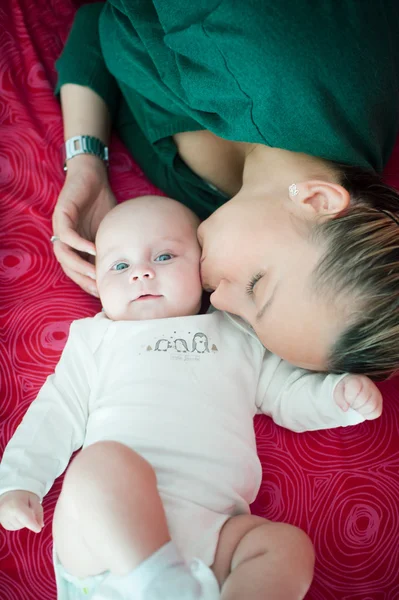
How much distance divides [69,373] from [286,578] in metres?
0.52

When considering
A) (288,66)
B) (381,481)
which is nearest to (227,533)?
(381,481)

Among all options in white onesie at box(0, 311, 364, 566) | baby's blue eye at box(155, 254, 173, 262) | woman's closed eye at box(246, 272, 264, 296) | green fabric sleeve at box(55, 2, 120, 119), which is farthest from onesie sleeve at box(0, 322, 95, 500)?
green fabric sleeve at box(55, 2, 120, 119)

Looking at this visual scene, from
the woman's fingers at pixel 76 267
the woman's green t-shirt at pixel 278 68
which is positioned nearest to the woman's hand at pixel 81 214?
the woman's fingers at pixel 76 267

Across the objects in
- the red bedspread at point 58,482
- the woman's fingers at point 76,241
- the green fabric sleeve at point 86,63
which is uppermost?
the green fabric sleeve at point 86,63

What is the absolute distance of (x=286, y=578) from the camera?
2.56 feet

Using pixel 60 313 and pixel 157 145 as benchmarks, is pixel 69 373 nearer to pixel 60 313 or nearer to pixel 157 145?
pixel 60 313

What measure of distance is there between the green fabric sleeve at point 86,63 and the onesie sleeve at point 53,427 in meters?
0.63

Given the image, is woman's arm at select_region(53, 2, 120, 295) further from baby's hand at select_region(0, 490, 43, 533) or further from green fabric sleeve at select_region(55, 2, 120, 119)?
baby's hand at select_region(0, 490, 43, 533)

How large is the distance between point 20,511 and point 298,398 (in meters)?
0.51

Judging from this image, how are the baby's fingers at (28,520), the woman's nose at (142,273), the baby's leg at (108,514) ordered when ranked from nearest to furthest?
the baby's leg at (108,514) → the baby's fingers at (28,520) → the woman's nose at (142,273)

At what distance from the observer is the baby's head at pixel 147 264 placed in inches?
42.8

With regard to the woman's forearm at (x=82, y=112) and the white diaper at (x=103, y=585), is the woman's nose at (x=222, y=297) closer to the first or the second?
the white diaper at (x=103, y=585)

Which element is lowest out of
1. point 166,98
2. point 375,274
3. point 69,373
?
point 69,373

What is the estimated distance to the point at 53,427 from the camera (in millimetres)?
997
